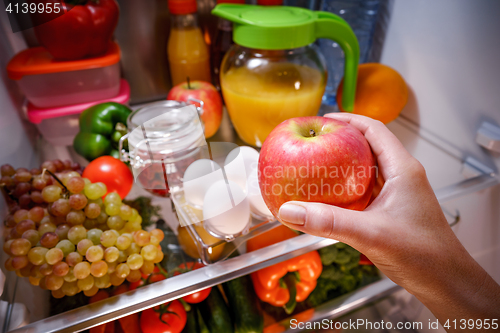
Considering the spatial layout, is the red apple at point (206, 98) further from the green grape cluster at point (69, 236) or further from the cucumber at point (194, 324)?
the cucumber at point (194, 324)

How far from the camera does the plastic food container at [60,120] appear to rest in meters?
0.71

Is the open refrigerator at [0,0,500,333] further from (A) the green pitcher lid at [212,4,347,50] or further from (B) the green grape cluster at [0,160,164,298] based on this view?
(A) the green pitcher lid at [212,4,347,50]

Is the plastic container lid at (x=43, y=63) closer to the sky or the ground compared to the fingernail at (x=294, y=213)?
closer to the sky

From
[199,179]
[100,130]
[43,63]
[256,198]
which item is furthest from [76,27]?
[256,198]

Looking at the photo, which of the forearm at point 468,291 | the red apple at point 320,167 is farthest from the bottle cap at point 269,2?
the forearm at point 468,291

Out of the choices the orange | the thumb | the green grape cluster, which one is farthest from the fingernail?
the orange

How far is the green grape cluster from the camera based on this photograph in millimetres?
Result: 469

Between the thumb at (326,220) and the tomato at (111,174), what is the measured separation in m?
0.41

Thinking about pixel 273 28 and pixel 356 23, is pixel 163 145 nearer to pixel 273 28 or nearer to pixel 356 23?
pixel 273 28

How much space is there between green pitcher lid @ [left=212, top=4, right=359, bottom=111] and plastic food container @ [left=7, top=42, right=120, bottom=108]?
0.32 meters

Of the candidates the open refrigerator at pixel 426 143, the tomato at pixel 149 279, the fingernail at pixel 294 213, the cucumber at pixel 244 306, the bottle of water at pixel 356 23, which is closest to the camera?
the fingernail at pixel 294 213

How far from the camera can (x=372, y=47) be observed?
96cm

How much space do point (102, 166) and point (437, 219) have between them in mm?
634

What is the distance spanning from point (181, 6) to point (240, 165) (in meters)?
0.49
